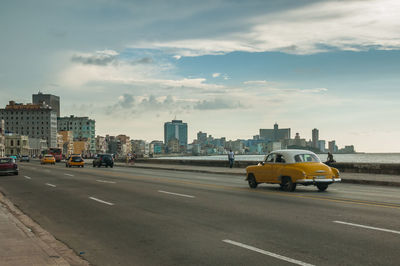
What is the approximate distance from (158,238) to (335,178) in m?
11.8

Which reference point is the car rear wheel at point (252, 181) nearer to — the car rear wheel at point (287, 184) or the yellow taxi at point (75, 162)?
the car rear wheel at point (287, 184)

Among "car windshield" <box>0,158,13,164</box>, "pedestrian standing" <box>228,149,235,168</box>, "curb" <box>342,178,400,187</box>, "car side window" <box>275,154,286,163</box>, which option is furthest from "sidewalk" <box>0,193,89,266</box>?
"pedestrian standing" <box>228,149,235,168</box>

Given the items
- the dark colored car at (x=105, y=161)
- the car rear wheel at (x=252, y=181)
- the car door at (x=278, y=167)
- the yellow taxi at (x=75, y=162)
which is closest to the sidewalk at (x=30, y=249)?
the car door at (x=278, y=167)

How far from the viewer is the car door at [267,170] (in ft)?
67.7

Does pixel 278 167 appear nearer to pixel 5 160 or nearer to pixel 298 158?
pixel 298 158

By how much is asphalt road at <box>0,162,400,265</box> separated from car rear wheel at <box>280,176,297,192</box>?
4.88ft

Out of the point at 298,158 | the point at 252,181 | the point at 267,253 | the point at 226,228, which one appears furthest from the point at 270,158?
the point at 267,253

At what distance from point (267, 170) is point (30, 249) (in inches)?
543

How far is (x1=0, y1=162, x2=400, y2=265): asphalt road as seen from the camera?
7.92 meters

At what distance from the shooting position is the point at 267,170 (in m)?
20.8

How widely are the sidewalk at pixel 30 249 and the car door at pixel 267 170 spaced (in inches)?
452

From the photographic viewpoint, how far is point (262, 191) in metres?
20.0

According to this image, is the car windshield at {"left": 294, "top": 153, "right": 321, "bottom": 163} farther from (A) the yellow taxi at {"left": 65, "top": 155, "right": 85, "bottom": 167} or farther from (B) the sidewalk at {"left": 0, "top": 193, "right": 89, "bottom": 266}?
(A) the yellow taxi at {"left": 65, "top": 155, "right": 85, "bottom": 167}

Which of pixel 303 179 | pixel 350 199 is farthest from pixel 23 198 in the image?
pixel 350 199
